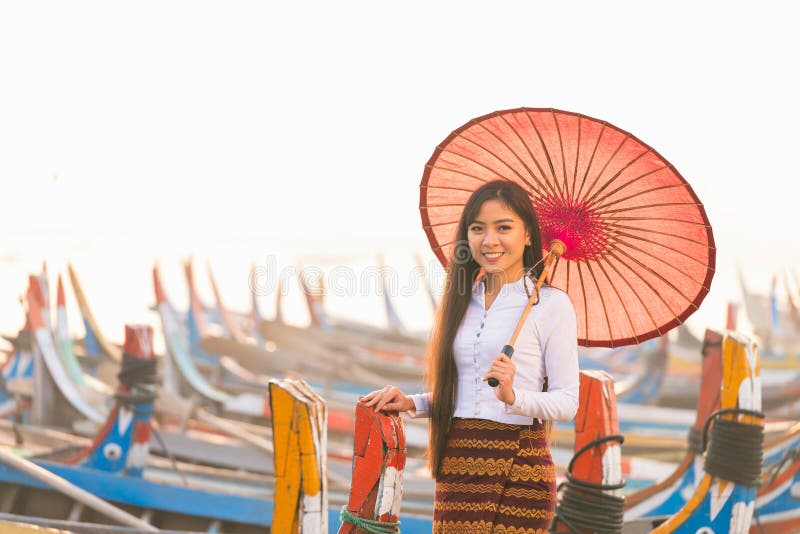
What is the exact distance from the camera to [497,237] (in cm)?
232

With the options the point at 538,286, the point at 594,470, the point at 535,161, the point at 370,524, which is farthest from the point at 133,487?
the point at 538,286

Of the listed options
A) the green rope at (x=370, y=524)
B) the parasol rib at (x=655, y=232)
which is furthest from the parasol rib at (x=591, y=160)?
the green rope at (x=370, y=524)

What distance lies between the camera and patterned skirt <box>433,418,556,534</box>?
7.29ft

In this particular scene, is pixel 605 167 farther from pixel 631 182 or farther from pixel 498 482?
pixel 498 482

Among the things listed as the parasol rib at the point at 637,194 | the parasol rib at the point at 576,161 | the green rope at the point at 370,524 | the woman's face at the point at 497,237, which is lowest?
the green rope at the point at 370,524

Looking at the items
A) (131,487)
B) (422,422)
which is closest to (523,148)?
(131,487)

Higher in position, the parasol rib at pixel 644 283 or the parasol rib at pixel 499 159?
the parasol rib at pixel 499 159

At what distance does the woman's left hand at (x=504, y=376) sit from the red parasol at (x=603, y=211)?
1.88 ft

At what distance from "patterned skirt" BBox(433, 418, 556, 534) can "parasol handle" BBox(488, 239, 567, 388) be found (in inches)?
8.3

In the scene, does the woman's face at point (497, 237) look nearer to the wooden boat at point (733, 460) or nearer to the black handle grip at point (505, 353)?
the black handle grip at point (505, 353)

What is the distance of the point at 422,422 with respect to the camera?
9.98 metres

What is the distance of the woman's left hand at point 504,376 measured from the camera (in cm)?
210

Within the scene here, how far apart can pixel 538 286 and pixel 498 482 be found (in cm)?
50

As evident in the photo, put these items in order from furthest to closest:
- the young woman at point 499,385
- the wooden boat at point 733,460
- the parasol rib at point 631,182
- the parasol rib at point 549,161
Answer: the wooden boat at point 733,460
the parasol rib at point 549,161
the parasol rib at point 631,182
the young woman at point 499,385
